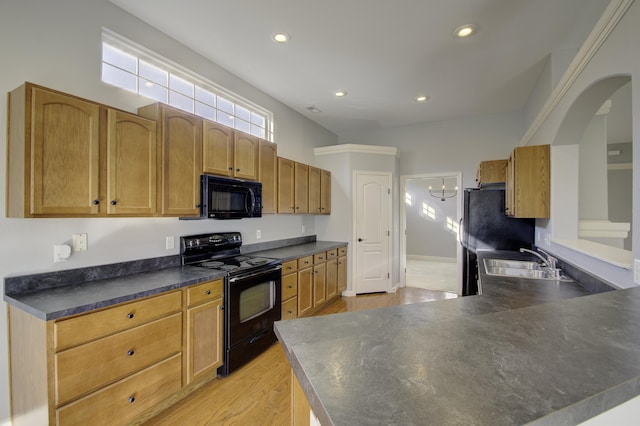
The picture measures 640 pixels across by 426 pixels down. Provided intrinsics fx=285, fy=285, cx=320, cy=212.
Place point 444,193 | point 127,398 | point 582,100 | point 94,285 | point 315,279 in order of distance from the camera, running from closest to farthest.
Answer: point 127,398 → point 94,285 → point 582,100 → point 315,279 → point 444,193

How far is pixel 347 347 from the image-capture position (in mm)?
809

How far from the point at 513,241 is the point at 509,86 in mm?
1991

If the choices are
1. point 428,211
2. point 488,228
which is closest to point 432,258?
→ point 428,211

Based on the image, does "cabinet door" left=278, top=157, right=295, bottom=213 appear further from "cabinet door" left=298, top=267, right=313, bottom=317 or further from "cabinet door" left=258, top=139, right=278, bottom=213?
"cabinet door" left=298, top=267, right=313, bottom=317

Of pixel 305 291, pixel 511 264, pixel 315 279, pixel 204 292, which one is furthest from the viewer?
pixel 315 279

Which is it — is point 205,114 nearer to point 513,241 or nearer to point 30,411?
point 30,411

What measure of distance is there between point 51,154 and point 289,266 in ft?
7.39

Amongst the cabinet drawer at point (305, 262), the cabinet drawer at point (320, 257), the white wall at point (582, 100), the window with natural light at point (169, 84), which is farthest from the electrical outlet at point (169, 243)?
the white wall at point (582, 100)

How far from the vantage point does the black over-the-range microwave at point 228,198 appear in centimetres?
252

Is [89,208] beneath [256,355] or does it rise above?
above

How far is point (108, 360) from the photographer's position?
1658 mm

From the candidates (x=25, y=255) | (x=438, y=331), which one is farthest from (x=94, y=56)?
(x=438, y=331)

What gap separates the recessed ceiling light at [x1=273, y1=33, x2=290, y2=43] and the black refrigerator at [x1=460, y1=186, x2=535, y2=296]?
3.12 metres

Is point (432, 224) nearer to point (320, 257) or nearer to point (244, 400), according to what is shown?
point (320, 257)
